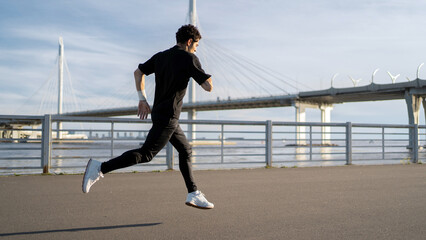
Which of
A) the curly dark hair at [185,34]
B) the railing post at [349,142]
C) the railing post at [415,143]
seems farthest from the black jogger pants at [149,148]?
the railing post at [415,143]

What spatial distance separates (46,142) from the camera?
22.4 feet

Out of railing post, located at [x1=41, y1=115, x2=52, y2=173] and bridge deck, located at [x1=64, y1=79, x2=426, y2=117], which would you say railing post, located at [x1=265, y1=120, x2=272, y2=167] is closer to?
railing post, located at [x1=41, y1=115, x2=52, y2=173]

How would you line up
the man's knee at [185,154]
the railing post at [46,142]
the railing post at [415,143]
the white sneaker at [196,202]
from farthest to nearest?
the railing post at [415,143]
the railing post at [46,142]
the man's knee at [185,154]
the white sneaker at [196,202]

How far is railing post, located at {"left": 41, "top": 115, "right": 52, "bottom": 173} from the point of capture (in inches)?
268

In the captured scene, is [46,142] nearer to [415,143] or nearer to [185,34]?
[185,34]

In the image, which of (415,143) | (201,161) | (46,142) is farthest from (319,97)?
(46,142)

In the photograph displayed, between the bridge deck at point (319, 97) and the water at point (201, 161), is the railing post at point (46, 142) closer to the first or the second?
the water at point (201, 161)

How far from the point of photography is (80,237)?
2.63m

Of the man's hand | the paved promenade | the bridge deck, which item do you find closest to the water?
the paved promenade

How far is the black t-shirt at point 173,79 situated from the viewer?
2.94 meters

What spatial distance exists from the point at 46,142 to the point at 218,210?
14.0 ft

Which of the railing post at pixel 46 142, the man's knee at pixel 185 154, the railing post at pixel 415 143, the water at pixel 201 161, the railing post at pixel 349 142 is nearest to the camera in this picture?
the man's knee at pixel 185 154

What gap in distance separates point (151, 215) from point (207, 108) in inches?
1710

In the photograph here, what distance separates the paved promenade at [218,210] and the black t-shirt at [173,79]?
801 mm
